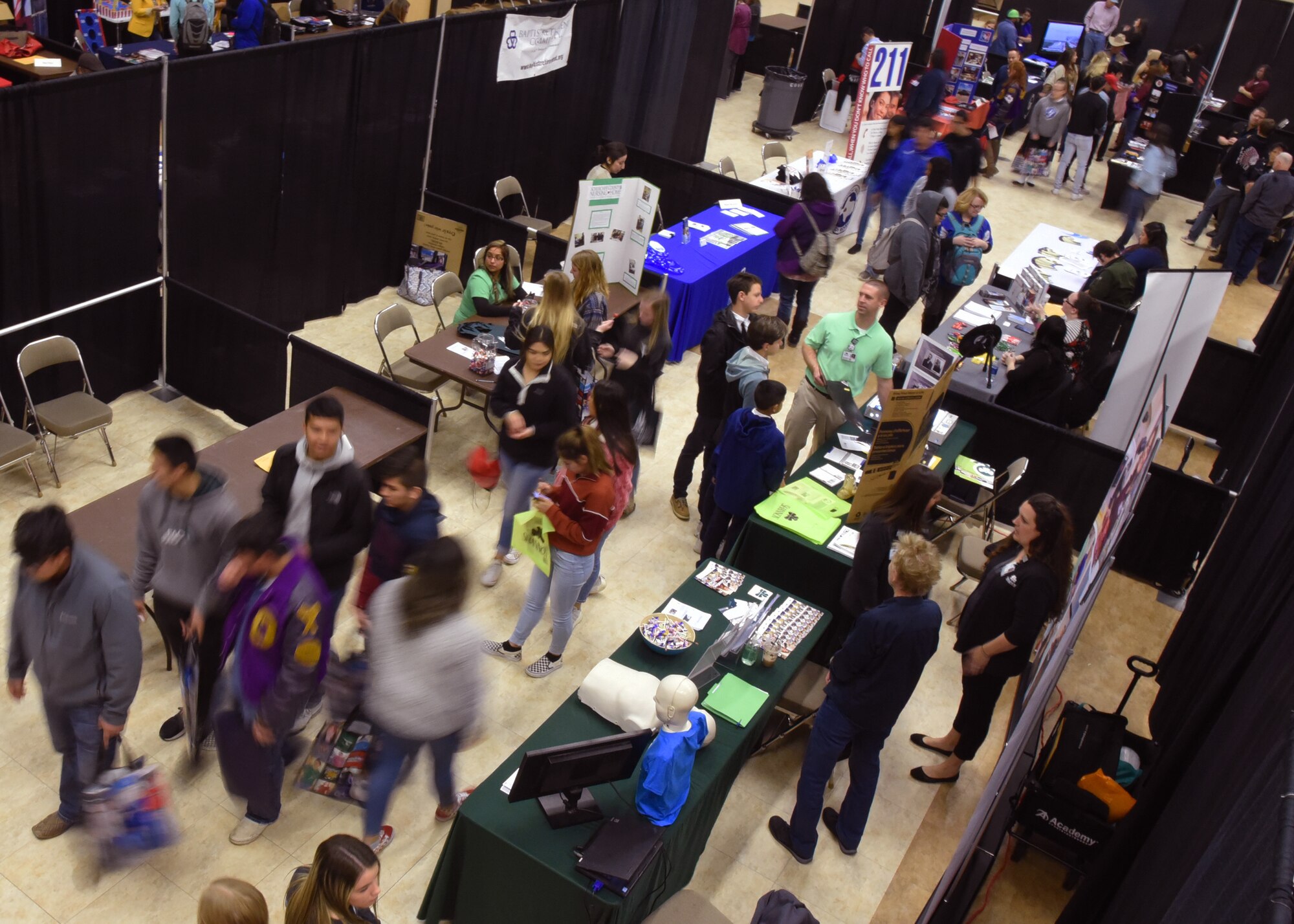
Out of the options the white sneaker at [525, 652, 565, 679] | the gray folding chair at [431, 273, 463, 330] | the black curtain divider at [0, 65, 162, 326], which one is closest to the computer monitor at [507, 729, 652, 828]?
the white sneaker at [525, 652, 565, 679]

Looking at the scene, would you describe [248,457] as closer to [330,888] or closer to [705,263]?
[330,888]

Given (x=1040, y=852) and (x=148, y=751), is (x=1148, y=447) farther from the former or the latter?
(x=148, y=751)

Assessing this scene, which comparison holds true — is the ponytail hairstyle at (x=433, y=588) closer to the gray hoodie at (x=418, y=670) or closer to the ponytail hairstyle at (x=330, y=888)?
the gray hoodie at (x=418, y=670)

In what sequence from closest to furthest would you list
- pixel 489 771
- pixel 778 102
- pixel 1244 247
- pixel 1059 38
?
pixel 489 771
pixel 1244 247
pixel 778 102
pixel 1059 38

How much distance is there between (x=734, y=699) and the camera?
4.45 m

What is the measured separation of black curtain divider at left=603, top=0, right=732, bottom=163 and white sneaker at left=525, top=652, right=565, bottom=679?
7050 millimetres

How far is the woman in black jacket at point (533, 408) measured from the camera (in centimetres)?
521

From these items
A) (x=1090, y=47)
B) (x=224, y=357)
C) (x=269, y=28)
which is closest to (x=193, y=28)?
(x=269, y=28)

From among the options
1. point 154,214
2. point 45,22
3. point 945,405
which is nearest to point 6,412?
point 154,214

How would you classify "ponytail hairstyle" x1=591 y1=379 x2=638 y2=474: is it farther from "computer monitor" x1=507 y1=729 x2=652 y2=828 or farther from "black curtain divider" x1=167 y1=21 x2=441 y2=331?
"black curtain divider" x1=167 y1=21 x2=441 y2=331

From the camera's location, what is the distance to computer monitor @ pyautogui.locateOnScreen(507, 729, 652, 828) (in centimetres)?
349

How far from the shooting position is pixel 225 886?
2809 mm

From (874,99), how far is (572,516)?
858cm

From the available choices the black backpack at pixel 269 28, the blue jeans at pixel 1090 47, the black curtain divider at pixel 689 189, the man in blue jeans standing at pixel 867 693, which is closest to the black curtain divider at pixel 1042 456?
the man in blue jeans standing at pixel 867 693
